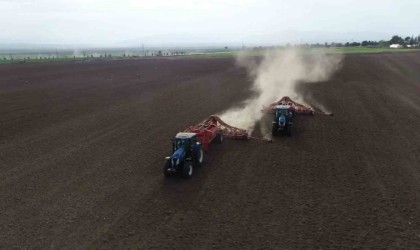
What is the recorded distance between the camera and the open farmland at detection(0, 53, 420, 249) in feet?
40.6

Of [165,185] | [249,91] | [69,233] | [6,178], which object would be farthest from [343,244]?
[249,91]

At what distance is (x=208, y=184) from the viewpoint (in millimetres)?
16188

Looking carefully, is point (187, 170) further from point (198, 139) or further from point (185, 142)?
point (198, 139)

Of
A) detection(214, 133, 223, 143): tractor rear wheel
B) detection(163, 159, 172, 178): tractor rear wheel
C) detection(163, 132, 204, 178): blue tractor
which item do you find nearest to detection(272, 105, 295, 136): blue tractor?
detection(214, 133, 223, 143): tractor rear wheel

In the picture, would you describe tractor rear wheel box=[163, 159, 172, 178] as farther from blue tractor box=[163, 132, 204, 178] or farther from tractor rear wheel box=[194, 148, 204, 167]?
tractor rear wheel box=[194, 148, 204, 167]

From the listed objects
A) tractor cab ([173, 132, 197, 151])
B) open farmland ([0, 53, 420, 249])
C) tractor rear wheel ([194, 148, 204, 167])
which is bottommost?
open farmland ([0, 53, 420, 249])

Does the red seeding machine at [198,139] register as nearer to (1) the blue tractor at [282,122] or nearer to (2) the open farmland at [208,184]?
(1) the blue tractor at [282,122]

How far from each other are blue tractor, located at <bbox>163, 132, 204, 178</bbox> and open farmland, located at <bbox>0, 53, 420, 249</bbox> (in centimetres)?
50

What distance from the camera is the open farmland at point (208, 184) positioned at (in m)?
12.4

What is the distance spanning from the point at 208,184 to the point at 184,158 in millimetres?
1766

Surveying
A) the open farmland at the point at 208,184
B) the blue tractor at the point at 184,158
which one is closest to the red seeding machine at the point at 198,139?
the blue tractor at the point at 184,158

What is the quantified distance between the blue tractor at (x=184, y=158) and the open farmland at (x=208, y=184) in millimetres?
496

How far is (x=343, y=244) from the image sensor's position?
460 inches

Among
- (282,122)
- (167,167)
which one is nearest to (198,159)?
(167,167)
